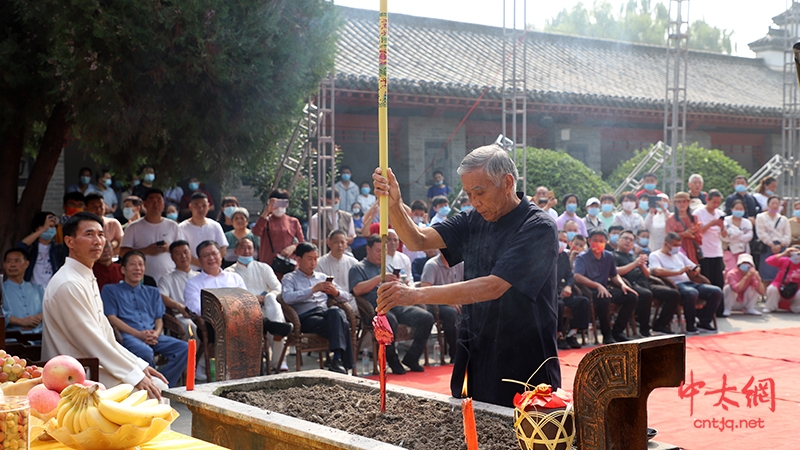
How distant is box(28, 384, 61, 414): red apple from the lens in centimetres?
296

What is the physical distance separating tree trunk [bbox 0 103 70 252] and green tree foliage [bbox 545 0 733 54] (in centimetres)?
3065

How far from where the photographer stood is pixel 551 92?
56.7 feet

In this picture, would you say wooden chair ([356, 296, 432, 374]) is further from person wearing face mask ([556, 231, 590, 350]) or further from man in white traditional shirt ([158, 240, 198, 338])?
person wearing face mask ([556, 231, 590, 350])

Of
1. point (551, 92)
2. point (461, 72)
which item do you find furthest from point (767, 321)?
point (461, 72)

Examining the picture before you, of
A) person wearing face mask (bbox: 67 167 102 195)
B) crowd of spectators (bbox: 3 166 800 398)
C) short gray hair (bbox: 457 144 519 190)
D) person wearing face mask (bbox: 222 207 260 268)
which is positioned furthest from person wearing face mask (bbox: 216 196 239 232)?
short gray hair (bbox: 457 144 519 190)

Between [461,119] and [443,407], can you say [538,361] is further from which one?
[461,119]

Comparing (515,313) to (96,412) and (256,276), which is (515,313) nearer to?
(96,412)

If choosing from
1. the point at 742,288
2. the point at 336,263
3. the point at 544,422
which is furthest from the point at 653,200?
the point at 544,422

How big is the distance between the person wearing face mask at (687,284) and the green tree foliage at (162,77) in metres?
A: 5.64

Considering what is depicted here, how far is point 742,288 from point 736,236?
0.80m

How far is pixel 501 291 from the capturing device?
3.34 metres

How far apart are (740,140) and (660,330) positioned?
13.3 metres

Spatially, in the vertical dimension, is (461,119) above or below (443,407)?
above

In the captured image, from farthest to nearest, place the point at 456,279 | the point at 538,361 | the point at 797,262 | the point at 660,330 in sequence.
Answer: the point at 797,262
the point at 660,330
the point at 456,279
the point at 538,361
